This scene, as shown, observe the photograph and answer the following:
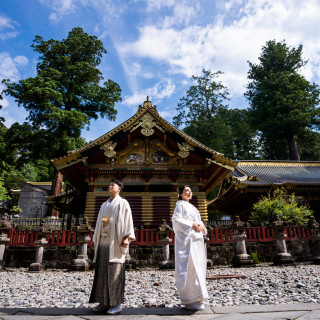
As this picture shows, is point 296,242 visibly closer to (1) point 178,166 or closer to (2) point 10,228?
(1) point 178,166

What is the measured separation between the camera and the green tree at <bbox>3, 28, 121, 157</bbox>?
20.1m

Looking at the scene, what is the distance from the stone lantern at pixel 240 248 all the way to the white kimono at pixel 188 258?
575 centimetres

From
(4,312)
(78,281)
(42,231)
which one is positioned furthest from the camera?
(42,231)

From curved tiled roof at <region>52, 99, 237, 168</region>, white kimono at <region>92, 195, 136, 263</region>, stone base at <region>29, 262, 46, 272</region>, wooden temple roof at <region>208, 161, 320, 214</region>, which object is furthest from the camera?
wooden temple roof at <region>208, 161, 320, 214</region>

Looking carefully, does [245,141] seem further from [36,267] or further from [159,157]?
[36,267]

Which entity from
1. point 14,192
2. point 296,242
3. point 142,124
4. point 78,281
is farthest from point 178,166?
point 14,192

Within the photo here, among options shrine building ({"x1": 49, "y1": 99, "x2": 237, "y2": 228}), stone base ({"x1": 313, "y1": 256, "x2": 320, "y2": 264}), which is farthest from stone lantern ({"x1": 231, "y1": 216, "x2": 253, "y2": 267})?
shrine building ({"x1": 49, "y1": 99, "x2": 237, "y2": 228})

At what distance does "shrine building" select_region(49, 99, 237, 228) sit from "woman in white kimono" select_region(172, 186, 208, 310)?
8272 mm

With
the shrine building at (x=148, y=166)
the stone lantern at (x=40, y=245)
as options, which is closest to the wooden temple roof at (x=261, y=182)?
the shrine building at (x=148, y=166)

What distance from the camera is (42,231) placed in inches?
343

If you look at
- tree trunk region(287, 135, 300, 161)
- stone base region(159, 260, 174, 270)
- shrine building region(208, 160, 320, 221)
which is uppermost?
tree trunk region(287, 135, 300, 161)

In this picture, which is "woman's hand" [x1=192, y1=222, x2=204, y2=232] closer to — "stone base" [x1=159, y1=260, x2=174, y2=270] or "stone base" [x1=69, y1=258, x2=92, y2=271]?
"stone base" [x1=159, y1=260, x2=174, y2=270]

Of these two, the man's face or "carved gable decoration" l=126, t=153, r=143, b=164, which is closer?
the man's face

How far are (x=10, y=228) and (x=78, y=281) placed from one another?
15.8 feet
